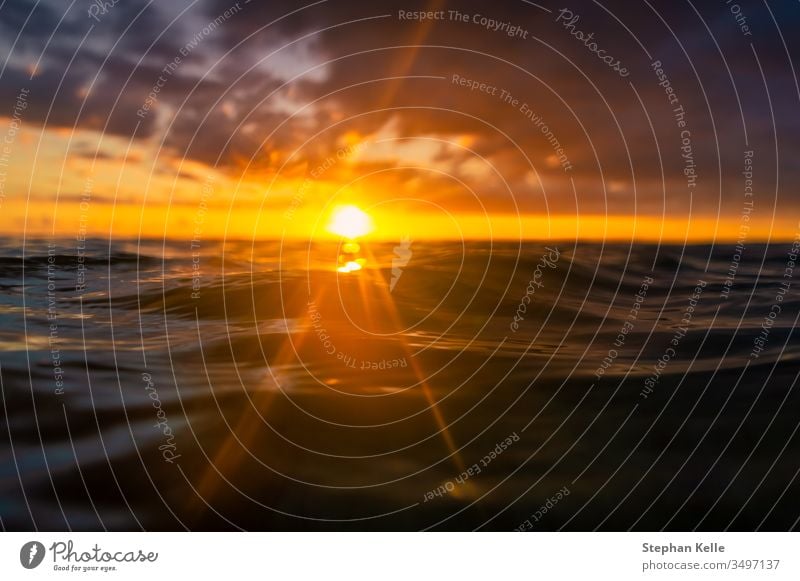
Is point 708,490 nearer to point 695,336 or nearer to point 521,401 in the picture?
point 521,401

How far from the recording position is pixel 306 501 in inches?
328

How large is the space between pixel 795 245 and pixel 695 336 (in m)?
2.39

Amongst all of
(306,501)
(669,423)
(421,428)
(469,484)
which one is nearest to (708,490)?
(669,423)

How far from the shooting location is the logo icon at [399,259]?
1087 centimetres
